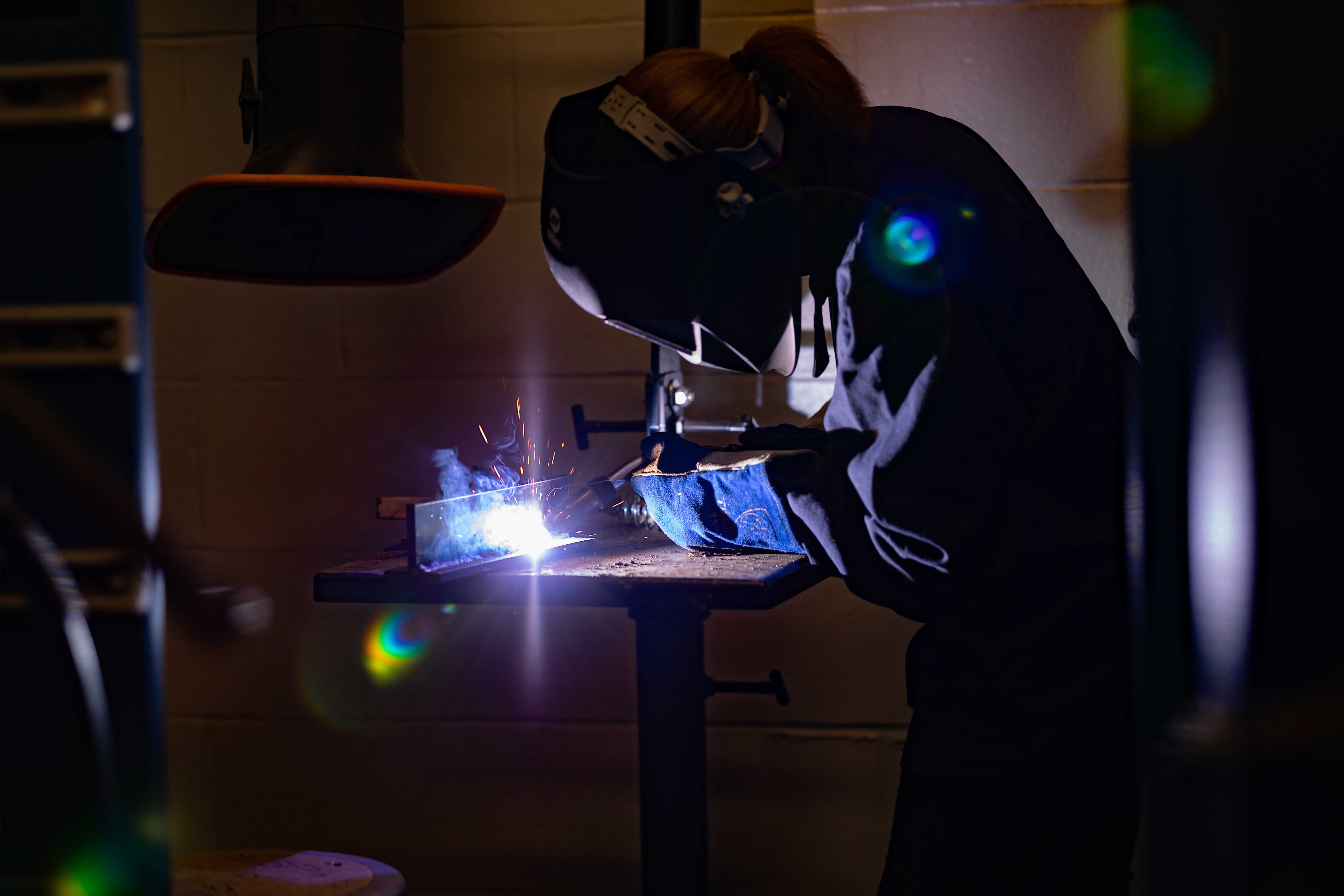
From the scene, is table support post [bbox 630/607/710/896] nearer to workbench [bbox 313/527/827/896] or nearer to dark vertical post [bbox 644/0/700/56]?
workbench [bbox 313/527/827/896]

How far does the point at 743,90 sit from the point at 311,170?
69 cm

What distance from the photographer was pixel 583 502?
4.60ft

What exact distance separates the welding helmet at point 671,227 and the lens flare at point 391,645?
1.03 m

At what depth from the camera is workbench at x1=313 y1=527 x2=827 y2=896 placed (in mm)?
1101

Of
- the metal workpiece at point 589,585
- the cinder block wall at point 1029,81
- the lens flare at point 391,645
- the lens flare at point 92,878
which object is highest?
the cinder block wall at point 1029,81

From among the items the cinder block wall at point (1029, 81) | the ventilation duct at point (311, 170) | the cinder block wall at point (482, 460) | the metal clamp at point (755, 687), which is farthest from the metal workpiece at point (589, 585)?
the cinder block wall at point (1029, 81)

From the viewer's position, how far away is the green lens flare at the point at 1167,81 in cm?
28

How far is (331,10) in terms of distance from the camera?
1.48 m

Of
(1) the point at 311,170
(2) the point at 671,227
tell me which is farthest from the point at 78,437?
(1) the point at 311,170

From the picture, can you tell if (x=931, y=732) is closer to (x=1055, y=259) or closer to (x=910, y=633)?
(x=1055, y=259)

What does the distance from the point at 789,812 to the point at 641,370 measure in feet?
3.04

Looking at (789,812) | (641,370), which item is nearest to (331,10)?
(641,370)

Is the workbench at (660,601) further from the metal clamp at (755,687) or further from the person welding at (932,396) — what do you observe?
the person welding at (932,396)

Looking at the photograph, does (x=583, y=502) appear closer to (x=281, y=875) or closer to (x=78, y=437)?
(x=281, y=875)
